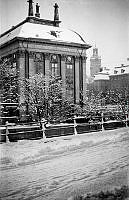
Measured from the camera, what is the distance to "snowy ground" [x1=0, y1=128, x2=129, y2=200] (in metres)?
2.28

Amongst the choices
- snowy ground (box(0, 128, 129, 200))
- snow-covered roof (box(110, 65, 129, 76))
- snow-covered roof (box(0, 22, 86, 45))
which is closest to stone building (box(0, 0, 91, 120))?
snow-covered roof (box(0, 22, 86, 45))

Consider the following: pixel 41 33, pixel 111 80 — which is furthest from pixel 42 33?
pixel 111 80

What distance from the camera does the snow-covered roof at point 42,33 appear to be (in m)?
2.50

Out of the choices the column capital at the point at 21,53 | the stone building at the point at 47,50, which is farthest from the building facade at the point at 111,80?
the column capital at the point at 21,53

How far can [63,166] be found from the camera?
2543mm

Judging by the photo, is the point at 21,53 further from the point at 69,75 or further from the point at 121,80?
the point at 121,80

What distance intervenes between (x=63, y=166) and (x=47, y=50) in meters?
1.21

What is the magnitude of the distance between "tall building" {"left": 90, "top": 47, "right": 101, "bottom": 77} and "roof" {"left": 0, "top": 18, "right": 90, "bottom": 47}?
0.17 m

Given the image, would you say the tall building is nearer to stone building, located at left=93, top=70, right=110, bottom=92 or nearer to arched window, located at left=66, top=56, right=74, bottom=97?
stone building, located at left=93, top=70, right=110, bottom=92

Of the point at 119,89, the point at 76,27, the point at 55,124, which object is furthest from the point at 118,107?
the point at 76,27

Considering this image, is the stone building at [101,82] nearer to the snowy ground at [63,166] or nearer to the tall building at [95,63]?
the tall building at [95,63]

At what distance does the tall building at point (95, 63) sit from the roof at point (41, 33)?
17 cm

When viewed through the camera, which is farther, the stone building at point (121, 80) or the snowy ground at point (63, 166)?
the stone building at point (121, 80)

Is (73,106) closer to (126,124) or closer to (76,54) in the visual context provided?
(76,54)
